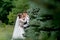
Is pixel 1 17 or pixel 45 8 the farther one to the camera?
pixel 1 17

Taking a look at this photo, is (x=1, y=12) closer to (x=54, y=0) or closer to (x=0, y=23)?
(x=0, y=23)

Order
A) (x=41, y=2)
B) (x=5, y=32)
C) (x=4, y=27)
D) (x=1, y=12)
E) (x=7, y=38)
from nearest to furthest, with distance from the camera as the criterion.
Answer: (x=41, y=2), (x=7, y=38), (x=5, y=32), (x=4, y=27), (x=1, y=12)

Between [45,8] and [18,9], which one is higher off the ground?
[18,9]

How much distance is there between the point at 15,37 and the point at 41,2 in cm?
839

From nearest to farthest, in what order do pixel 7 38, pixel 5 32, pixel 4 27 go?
pixel 7 38
pixel 5 32
pixel 4 27

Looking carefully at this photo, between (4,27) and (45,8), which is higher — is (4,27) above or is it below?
above

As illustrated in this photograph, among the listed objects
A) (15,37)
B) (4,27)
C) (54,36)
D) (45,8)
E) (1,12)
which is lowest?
(54,36)

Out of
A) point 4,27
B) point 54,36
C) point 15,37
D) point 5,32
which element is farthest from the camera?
point 4,27

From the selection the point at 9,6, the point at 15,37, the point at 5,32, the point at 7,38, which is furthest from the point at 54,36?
the point at 9,6

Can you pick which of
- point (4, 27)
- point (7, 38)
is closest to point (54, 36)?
point (7, 38)

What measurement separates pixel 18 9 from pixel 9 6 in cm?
225

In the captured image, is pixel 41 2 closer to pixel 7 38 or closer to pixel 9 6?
pixel 7 38

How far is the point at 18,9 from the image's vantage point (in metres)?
14.5

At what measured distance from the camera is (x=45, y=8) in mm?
1575
